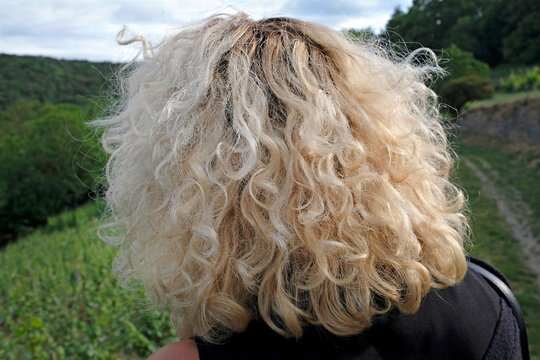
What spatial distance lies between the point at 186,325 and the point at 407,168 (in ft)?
2.41

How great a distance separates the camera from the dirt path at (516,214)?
20.5 ft

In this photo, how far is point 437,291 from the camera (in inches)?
45.8

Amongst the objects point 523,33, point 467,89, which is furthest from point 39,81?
point 523,33

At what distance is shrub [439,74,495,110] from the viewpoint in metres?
23.9

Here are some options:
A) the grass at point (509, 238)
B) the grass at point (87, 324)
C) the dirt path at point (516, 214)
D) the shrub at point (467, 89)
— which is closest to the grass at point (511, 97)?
the shrub at point (467, 89)

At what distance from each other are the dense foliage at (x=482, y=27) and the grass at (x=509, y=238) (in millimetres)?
21555

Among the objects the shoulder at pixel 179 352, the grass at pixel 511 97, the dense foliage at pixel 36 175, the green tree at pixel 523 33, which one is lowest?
the dense foliage at pixel 36 175

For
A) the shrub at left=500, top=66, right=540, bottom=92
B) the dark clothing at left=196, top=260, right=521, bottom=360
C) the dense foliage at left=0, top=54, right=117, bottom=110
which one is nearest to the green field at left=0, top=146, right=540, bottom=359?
the dark clothing at left=196, top=260, right=521, bottom=360

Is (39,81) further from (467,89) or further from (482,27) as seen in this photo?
(467,89)

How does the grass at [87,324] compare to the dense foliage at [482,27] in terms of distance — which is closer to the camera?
the grass at [87,324]

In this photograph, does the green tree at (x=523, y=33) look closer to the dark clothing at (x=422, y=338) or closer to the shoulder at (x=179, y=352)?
the dark clothing at (x=422, y=338)

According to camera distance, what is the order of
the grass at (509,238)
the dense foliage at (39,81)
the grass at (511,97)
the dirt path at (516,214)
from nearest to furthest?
1. the grass at (509,238)
2. the dirt path at (516,214)
3. the grass at (511,97)
4. the dense foliage at (39,81)

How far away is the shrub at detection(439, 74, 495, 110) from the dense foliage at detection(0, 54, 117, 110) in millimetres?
46605

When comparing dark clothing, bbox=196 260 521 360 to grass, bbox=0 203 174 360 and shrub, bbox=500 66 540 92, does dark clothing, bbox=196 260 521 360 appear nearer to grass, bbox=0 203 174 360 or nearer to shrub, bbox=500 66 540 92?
grass, bbox=0 203 174 360
